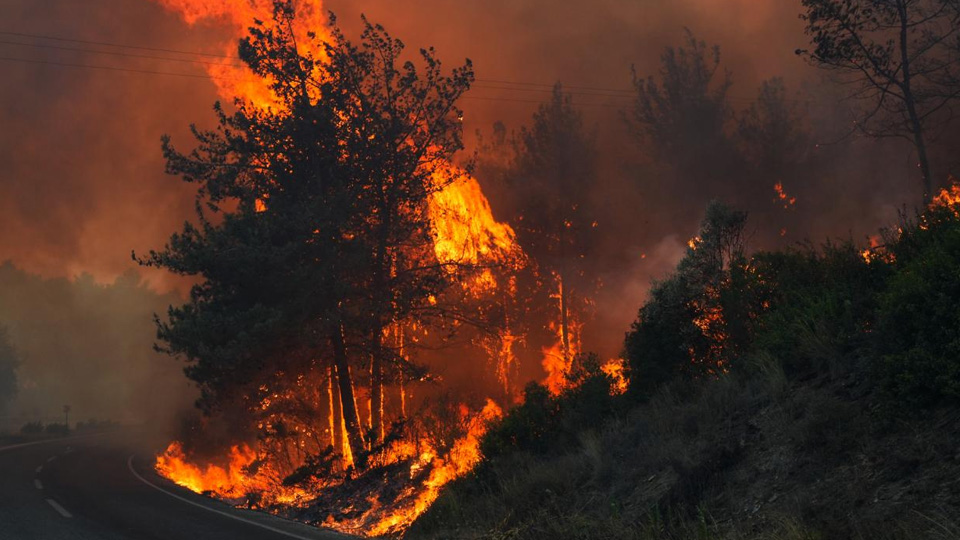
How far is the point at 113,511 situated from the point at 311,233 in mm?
9787

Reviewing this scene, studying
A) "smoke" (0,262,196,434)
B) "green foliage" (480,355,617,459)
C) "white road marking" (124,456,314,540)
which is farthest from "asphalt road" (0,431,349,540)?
"smoke" (0,262,196,434)

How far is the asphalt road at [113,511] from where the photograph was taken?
40.3 feet

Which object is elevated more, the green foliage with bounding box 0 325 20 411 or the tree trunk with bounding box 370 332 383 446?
the green foliage with bounding box 0 325 20 411

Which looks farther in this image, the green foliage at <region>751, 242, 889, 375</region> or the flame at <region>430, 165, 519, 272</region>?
the flame at <region>430, 165, 519, 272</region>

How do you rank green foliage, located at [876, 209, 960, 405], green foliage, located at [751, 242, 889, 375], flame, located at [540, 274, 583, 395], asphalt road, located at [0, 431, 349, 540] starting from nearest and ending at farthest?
green foliage, located at [876, 209, 960, 405]
green foliage, located at [751, 242, 889, 375]
asphalt road, located at [0, 431, 349, 540]
flame, located at [540, 274, 583, 395]

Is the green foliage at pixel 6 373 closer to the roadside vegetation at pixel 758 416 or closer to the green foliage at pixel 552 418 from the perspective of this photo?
the green foliage at pixel 552 418

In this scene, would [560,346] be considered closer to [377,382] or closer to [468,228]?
[468,228]

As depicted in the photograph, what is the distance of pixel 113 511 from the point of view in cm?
1488

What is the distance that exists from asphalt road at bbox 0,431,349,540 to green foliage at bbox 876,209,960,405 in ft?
29.9

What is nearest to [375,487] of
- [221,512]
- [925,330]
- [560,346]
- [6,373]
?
[221,512]

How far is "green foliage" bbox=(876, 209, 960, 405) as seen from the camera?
24.3 feet

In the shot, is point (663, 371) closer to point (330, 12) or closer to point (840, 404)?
point (840, 404)

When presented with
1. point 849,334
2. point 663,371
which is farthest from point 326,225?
point 849,334

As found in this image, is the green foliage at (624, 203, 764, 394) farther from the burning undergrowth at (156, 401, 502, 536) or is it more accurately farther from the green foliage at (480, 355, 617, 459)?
the burning undergrowth at (156, 401, 502, 536)
